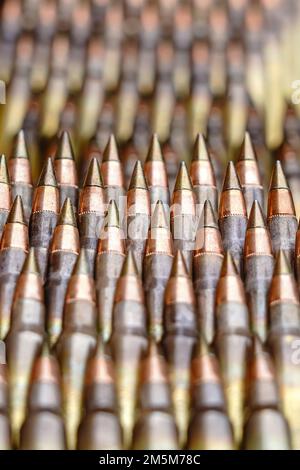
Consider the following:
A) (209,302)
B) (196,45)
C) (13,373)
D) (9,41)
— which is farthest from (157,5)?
(13,373)

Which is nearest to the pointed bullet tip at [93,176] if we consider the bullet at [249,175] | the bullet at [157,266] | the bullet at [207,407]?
the bullet at [157,266]

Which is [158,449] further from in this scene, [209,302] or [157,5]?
[157,5]

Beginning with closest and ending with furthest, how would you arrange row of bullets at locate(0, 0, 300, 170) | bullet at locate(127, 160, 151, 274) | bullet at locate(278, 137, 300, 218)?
1. bullet at locate(127, 160, 151, 274)
2. bullet at locate(278, 137, 300, 218)
3. row of bullets at locate(0, 0, 300, 170)

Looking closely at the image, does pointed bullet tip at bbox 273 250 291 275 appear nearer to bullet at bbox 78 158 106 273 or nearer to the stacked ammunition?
the stacked ammunition

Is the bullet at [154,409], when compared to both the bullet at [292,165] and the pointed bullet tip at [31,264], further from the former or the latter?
the bullet at [292,165]

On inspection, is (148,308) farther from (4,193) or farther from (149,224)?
(4,193)

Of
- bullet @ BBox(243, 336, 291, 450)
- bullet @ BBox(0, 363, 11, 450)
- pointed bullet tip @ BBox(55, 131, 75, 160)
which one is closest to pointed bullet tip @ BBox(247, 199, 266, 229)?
bullet @ BBox(243, 336, 291, 450)
